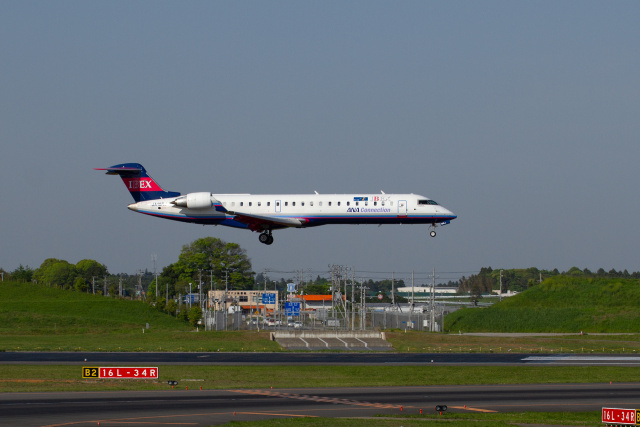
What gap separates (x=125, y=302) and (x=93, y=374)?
69424mm

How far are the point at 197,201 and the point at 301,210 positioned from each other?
6938mm

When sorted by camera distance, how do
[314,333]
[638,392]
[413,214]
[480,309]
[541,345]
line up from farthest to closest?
[480,309]
[314,333]
[541,345]
[413,214]
[638,392]

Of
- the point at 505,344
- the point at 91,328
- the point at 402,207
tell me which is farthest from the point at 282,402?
the point at 91,328

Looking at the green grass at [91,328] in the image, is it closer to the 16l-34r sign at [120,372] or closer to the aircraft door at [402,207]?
the aircraft door at [402,207]

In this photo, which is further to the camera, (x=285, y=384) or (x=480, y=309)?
(x=480, y=309)

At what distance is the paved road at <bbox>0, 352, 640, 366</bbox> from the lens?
4622 centimetres

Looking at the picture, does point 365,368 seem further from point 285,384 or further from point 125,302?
point 125,302

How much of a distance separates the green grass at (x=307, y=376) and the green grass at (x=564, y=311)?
38.1 m

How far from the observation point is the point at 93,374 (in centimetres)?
3647

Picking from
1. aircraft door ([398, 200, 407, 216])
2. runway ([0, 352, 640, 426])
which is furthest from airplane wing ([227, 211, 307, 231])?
runway ([0, 352, 640, 426])

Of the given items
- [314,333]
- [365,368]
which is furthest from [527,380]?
[314,333]

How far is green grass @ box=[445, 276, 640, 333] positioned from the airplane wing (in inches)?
1566

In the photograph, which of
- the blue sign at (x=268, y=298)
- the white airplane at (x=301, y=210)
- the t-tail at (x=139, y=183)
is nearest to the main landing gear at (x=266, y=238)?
the white airplane at (x=301, y=210)

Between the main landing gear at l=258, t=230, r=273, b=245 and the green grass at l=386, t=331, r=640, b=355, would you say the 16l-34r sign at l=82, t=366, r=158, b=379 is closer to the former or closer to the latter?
the main landing gear at l=258, t=230, r=273, b=245
